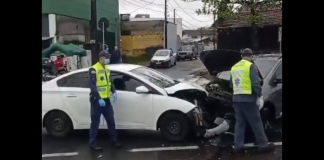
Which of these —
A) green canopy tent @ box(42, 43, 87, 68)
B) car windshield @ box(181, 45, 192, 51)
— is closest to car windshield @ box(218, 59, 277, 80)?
green canopy tent @ box(42, 43, 87, 68)

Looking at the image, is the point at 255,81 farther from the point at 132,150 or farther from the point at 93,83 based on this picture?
the point at 93,83

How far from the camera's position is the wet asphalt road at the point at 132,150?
652 cm

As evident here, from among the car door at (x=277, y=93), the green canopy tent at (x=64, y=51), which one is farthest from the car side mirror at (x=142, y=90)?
the green canopy tent at (x=64, y=51)

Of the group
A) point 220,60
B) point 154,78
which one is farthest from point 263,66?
point 154,78

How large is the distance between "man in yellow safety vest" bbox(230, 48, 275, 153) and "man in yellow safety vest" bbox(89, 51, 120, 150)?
6.35ft

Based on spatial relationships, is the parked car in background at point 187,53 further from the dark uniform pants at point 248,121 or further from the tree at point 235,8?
the dark uniform pants at point 248,121

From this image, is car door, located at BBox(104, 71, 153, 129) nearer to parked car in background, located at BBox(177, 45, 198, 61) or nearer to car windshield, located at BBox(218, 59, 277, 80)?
car windshield, located at BBox(218, 59, 277, 80)

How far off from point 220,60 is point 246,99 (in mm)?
2700

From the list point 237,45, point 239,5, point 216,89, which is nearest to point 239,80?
point 216,89

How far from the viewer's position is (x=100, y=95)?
6902mm

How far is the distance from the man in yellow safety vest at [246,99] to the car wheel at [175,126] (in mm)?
936
